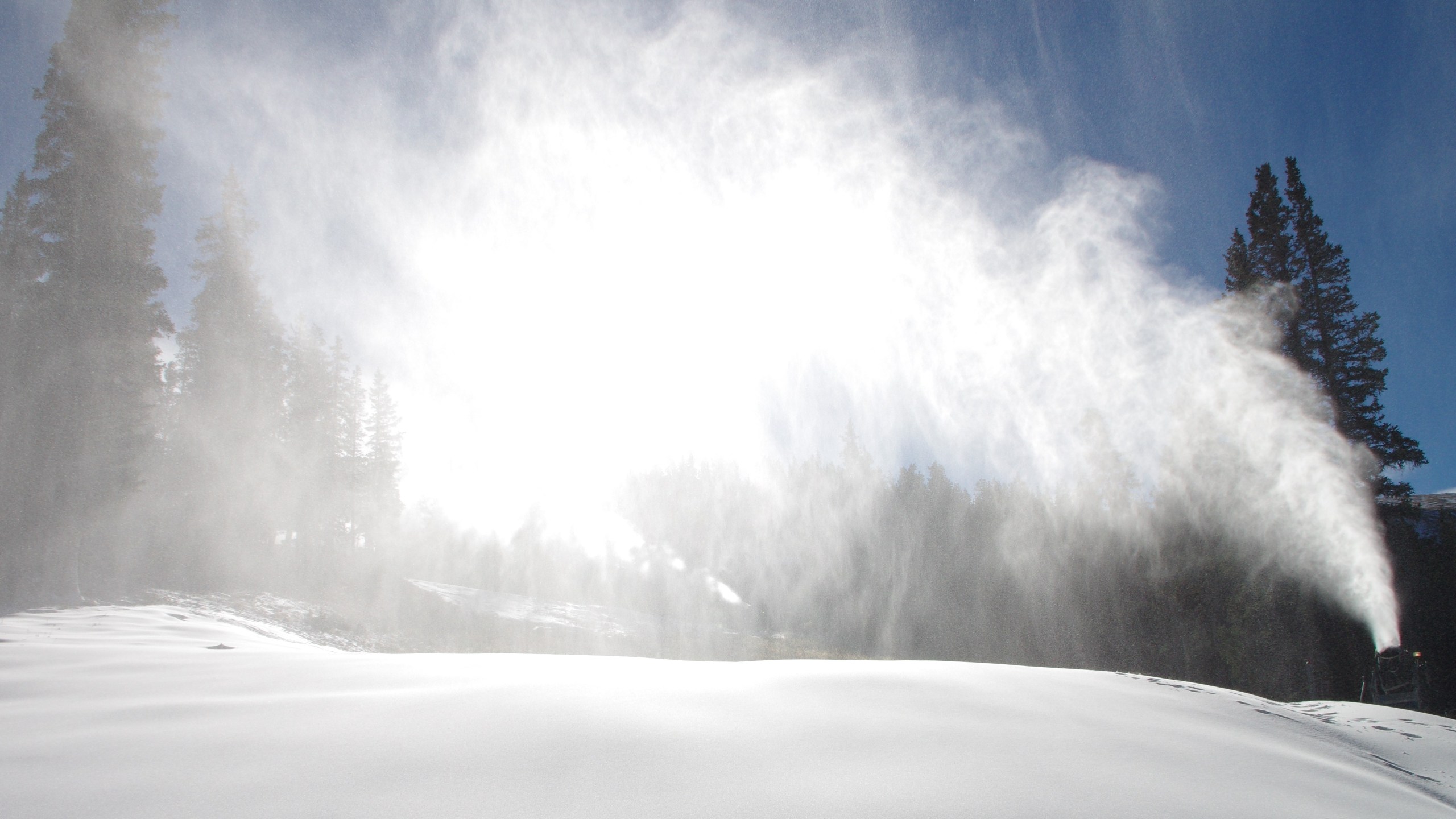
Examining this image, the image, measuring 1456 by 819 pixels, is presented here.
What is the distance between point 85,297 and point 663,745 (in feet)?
54.5

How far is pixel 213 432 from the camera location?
65.3 ft

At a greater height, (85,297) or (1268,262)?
(1268,262)

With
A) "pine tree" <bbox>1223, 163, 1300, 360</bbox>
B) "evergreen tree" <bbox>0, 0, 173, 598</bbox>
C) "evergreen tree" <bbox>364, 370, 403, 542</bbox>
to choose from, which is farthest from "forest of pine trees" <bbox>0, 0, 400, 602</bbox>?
"pine tree" <bbox>1223, 163, 1300, 360</bbox>

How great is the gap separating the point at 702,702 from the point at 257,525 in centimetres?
2530

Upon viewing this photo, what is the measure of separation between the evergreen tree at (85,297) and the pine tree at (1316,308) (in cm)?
2829

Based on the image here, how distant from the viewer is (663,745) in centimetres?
186

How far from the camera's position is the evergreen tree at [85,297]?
11836 millimetres

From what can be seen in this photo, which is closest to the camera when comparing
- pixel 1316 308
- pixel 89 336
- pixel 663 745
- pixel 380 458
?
pixel 663 745

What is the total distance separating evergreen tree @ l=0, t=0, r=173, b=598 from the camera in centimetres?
1184

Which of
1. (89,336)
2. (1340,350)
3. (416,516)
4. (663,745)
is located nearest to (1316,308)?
(1340,350)

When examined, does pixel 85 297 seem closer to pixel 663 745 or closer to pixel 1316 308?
pixel 663 745

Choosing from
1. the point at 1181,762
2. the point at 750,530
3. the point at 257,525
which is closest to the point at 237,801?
the point at 1181,762

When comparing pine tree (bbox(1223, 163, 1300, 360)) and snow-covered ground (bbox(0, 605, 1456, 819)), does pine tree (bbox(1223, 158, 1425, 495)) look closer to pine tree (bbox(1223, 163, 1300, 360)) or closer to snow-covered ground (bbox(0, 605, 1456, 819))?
pine tree (bbox(1223, 163, 1300, 360))

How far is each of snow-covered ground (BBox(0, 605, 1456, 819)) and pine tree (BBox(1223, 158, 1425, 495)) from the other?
19.3m
